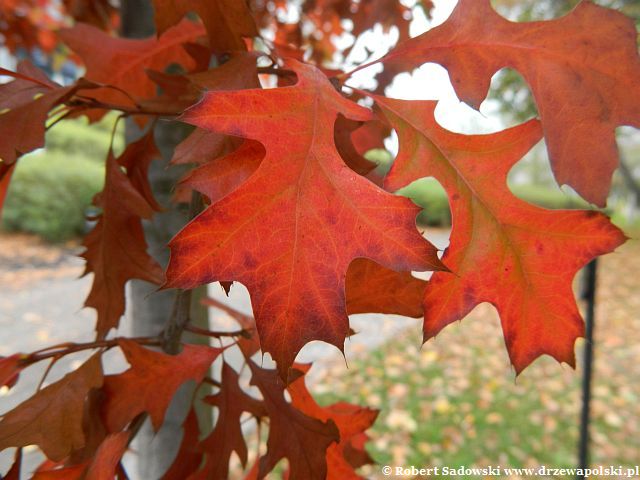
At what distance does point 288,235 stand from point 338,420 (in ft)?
1.69

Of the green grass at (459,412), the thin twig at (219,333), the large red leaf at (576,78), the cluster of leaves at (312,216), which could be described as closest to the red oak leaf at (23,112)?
the cluster of leaves at (312,216)

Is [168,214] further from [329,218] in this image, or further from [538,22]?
[538,22]

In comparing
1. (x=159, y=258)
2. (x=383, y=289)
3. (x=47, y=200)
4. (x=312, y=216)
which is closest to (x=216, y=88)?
(x=312, y=216)

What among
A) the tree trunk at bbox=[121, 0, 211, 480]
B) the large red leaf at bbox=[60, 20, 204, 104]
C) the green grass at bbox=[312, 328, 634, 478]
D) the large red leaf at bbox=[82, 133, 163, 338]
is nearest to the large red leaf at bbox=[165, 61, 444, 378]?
the large red leaf at bbox=[82, 133, 163, 338]

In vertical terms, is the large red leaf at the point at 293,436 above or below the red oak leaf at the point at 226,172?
below

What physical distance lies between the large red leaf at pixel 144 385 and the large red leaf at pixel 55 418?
0.14 ft

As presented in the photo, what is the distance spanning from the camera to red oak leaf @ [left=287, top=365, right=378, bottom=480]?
30.0 inches

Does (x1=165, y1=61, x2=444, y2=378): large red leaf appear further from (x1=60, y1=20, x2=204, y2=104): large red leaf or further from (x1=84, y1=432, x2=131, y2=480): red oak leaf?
(x1=60, y1=20, x2=204, y2=104): large red leaf

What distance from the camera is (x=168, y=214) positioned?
3.40ft

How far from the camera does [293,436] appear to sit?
26.2 inches

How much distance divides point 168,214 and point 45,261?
17.9ft

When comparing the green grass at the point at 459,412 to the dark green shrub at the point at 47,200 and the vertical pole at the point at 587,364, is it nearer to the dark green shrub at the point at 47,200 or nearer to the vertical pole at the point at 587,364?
the vertical pole at the point at 587,364

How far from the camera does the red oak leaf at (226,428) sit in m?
0.68

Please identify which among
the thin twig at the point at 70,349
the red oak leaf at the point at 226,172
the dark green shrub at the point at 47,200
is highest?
the red oak leaf at the point at 226,172
